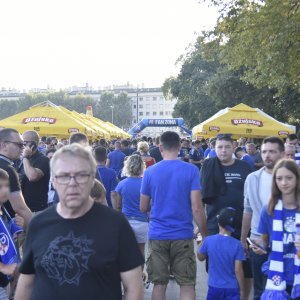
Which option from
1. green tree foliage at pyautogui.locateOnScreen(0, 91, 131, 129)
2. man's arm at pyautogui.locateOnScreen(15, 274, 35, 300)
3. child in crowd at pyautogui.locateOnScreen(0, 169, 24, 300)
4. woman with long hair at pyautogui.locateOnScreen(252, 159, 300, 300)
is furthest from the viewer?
green tree foliage at pyautogui.locateOnScreen(0, 91, 131, 129)

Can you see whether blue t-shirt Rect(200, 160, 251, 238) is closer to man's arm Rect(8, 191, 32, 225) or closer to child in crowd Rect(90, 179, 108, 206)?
child in crowd Rect(90, 179, 108, 206)

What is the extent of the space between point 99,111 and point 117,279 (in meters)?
145

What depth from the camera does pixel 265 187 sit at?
5.43m

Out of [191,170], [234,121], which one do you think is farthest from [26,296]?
[234,121]

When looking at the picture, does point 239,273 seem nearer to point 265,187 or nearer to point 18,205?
point 265,187

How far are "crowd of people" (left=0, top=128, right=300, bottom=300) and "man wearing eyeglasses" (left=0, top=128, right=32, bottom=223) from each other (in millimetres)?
10

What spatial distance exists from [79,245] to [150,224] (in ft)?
9.83

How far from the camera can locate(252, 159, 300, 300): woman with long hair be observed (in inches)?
164

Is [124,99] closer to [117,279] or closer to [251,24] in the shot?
[251,24]

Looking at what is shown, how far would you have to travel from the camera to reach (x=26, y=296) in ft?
10.1

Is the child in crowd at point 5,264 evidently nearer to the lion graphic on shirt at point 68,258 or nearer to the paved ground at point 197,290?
the lion graphic on shirt at point 68,258

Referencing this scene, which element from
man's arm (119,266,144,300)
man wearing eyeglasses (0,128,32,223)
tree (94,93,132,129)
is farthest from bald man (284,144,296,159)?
tree (94,93,132,129)

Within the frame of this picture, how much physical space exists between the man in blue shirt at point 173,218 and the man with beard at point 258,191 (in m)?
0.46

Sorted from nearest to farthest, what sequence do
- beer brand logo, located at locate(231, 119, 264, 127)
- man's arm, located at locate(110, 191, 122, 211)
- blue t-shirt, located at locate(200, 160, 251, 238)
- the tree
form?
blue t-shirt, located at locate(200, 160, 251, 238) < man's arm, located at locate(110, 191, 122, 211) < beer brand logo, located at locate(231, 119, 264, 127) < the tree
